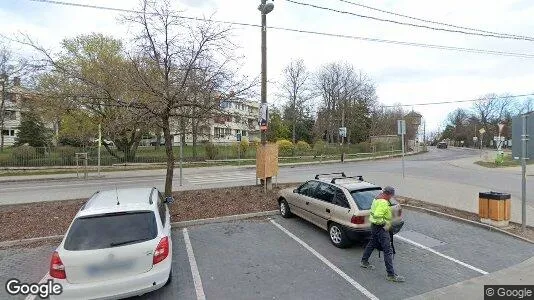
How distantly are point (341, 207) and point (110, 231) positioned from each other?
14.0ft

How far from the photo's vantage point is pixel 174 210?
9.27 metres

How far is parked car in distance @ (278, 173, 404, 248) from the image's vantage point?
6.20 meters

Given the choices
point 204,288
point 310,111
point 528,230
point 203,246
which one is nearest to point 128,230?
point 204,288

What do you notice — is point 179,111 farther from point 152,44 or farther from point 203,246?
point 203,246

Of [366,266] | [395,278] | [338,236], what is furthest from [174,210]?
→ [395,278]

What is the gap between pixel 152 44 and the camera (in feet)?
29.8

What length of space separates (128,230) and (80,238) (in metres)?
0.58

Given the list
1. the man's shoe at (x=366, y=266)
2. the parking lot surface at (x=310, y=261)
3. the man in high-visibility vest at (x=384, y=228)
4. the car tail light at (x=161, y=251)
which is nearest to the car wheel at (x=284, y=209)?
the parking lot surface at (x=310, y=261)

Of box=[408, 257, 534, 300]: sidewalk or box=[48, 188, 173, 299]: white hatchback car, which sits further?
box=[408, 257, 534, 300]: sidewalk

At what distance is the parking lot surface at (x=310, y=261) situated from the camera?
15.8 feet

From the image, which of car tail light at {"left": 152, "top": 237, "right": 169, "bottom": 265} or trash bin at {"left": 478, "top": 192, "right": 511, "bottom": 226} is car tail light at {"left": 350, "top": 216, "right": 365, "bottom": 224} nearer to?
car tail light at {"left": 152, "top": 237, "right": 169, "bottom": 265}

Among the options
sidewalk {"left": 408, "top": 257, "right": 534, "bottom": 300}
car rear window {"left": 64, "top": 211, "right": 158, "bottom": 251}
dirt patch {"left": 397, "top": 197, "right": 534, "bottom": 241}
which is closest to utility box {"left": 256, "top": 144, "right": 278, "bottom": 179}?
dirt patch {"left": 397, "top": 197, "right": 534, "bottom": 241}

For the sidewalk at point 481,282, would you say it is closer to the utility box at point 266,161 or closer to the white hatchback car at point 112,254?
the white hatchback car at point 112,254

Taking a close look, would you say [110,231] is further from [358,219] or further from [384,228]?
[358,219]
